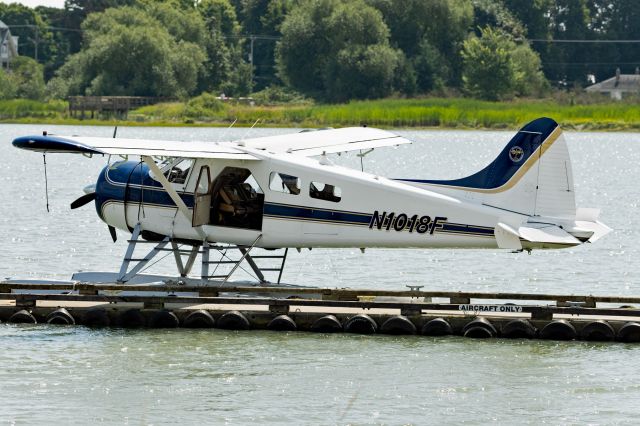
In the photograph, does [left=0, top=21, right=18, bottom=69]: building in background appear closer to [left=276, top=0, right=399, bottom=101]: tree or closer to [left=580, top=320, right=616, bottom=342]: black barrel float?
[left=276, top=0, right=399, bottom=101]: tree

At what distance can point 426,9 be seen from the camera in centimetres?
8906

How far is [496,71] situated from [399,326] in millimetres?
68445

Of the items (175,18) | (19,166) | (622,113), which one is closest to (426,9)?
(175,18)

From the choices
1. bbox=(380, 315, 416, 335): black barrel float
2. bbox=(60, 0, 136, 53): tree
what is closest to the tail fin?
bbox=(380, 315, 416, 335): black barrel float

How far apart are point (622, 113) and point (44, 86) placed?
34.1m

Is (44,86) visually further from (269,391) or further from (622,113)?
(269,391)

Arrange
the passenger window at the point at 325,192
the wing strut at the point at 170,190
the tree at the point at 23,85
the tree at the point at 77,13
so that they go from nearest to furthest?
the passenger window at the point at 325,192 → the wing strut at the point at 170,190 → the tree at the point at 23,85 → the tree at the point at 77,13

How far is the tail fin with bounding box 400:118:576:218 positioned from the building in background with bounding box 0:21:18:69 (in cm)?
9349

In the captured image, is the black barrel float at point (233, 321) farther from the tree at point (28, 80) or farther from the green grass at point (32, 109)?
the tree at point (28, 80)

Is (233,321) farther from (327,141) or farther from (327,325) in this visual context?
(327,141)

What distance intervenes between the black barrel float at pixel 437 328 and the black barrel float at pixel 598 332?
134cm

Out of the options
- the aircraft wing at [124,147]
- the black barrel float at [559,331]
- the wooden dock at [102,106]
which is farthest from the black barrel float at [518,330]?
the wooden dock at [102,106]

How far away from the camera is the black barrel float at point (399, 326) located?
50.3 ft

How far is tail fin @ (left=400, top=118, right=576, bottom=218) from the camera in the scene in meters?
15.7
